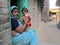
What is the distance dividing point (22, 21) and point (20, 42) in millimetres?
618

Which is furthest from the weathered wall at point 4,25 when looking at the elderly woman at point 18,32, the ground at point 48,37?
the ground at point 48,37

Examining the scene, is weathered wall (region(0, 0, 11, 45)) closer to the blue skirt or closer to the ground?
the blue skirt

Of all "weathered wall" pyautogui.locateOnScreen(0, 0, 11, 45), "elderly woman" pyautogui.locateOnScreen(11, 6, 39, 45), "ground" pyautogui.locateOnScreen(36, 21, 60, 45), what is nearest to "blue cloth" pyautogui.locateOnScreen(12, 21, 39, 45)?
"elderly woman" pyautogui.locateOnScreen(11, 6, 39, 45)

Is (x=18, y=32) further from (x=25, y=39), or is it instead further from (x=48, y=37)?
(x=48, y=37)

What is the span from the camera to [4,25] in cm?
437

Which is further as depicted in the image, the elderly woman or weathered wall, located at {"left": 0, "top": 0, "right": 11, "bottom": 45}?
the elderly woman

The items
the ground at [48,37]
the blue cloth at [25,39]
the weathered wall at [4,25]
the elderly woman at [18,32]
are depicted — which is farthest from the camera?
the ground at [48,37]

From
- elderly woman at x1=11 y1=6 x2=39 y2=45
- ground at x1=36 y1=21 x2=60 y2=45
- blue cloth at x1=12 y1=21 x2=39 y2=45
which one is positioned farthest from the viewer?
ground at x1=36 y1=21 x2=60 y2=45

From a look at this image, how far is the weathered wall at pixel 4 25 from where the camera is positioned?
4188 millimetres

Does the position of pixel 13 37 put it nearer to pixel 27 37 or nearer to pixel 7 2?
pixel 27 37

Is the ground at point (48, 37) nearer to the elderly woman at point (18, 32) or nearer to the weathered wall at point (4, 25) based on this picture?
the elderly woman at point (18, 32)

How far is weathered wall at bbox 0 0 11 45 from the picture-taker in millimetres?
4188

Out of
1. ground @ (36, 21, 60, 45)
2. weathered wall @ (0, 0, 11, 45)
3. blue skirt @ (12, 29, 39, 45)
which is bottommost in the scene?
ground @ (36, 21, 60, 45)

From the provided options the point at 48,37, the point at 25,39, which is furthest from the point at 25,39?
the point at 48,37
